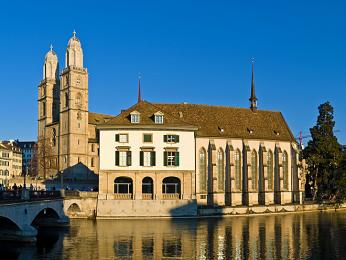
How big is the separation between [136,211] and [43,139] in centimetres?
7244

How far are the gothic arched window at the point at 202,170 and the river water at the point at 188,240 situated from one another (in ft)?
→ 48.3

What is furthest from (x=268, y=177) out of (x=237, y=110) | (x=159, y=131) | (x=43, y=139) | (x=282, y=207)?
(x=43, y=139)

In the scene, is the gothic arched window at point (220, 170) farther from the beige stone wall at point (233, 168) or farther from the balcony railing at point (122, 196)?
the balcony railing at point (122, 196)

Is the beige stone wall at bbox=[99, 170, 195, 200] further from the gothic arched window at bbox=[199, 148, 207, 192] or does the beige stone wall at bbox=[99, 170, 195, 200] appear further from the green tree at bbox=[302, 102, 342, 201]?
the green tree at bbox=[302, 102, 342, 201]

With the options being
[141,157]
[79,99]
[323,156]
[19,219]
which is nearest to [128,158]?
[141,157]

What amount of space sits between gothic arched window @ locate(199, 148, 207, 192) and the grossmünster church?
0.54ft

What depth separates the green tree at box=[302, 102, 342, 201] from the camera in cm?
9050

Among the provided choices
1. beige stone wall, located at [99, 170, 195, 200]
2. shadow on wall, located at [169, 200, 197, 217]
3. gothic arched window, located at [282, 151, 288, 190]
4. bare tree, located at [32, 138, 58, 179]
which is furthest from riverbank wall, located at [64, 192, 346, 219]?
bare tree, located at [32, 138, 58, 179]

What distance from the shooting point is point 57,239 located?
4994 centimetres

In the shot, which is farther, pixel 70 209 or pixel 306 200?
pixel 306 200

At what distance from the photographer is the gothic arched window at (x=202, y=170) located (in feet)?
270

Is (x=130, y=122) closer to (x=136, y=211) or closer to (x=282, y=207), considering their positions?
(x=136, y=211)

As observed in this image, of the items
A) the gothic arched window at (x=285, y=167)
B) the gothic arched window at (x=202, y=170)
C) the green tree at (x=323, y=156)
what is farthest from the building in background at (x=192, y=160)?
the green tree at (x=323, y=156)

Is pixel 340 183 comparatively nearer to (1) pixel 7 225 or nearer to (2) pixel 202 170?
(2) pixel 202 170
